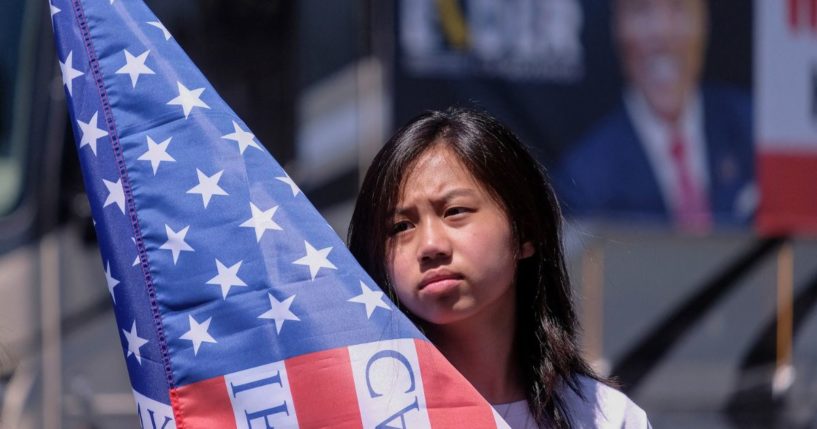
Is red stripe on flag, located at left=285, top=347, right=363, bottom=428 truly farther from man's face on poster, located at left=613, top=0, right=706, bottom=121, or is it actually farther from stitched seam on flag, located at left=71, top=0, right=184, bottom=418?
man's face on poster, located at left=613, top=0, right=706, bottom=121

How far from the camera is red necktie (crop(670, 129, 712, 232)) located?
4.69 metres

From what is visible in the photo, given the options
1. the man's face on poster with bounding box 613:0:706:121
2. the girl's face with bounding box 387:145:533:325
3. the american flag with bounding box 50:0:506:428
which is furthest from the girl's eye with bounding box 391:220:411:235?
the man's face on poster with bounding box 613:0:706:121

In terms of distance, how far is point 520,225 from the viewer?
192cm

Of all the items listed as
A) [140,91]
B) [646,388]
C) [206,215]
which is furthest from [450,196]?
[646,388]

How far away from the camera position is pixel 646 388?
15.5ft

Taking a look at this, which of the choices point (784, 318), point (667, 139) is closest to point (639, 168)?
point (667, 139)

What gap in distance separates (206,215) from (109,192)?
15cm

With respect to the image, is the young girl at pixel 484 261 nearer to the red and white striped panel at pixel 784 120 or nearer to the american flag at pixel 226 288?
the american flag at pixel 226 288

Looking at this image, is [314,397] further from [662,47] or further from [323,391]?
[662,47]

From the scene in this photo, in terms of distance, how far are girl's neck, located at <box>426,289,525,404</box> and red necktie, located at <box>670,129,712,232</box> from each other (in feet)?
9.31

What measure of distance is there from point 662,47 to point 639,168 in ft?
1.54

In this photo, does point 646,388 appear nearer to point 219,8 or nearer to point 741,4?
point 741,4

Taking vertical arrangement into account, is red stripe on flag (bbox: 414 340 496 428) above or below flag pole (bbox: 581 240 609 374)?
below

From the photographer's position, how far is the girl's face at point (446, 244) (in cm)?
181
